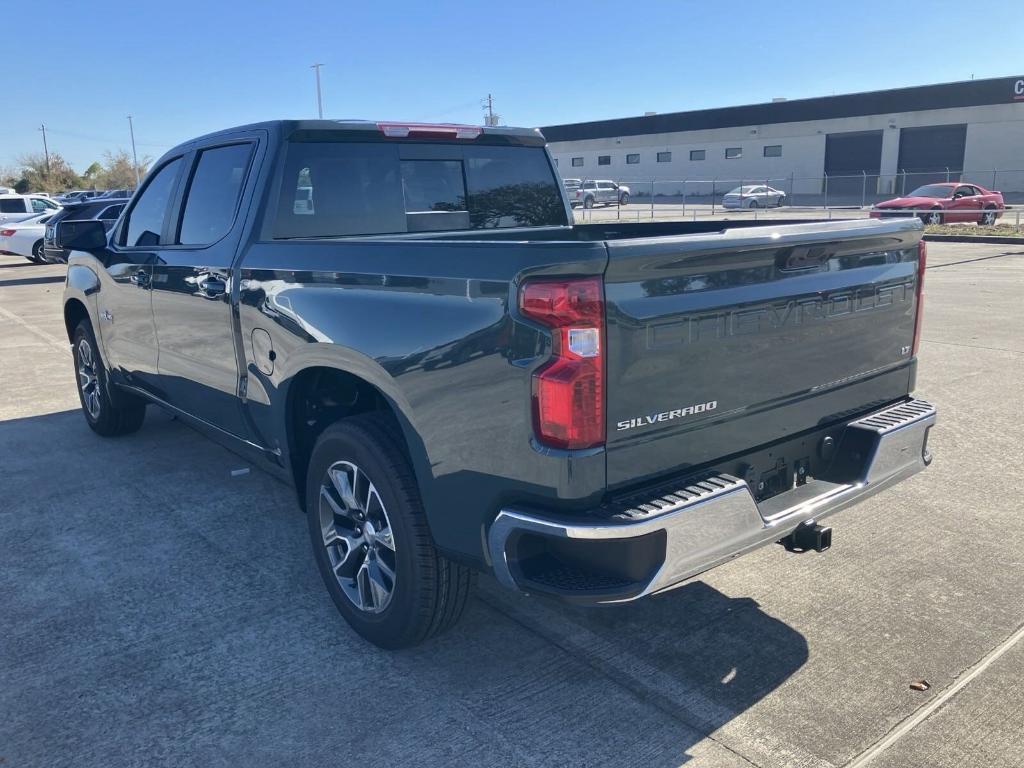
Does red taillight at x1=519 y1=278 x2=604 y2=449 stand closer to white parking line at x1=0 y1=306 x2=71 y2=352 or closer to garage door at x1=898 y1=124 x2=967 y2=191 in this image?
white parking line at x1=0 y1=306 x2=71 y2=352

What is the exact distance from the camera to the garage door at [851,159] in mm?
50938

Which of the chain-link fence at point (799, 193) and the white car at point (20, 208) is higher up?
the white car at point (20, 208)

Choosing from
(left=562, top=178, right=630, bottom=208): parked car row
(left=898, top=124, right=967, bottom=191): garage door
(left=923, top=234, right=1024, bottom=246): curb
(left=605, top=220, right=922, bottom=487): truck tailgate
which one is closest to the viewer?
(left=605, top=220, right=922, bottom=487): truck tailgate

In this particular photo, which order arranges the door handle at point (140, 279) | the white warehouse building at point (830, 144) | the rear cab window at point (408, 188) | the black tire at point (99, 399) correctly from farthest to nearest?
the white warehouse building at point (830, 144), the black tire at point (99, 399), the door handle at point (140, 279), the rear cab window at point (408, 188)

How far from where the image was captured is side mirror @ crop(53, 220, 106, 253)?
5.45 meters

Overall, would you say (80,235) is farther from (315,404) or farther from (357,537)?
(357,537)

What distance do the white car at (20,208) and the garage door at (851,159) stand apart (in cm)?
4026

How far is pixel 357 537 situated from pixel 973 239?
2464 cm

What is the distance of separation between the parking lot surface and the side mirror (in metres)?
1.58

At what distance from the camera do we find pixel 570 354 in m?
2.54

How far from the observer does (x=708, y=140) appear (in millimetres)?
58531

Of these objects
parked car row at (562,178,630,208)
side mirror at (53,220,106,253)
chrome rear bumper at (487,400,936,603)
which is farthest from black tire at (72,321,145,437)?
parked car row at (562,178,630,208)

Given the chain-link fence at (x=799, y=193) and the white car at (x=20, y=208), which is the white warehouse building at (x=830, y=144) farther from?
the white car at (x=20, y=208)

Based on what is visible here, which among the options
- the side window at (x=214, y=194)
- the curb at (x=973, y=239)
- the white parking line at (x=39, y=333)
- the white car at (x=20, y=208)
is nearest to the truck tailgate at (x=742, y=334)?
the side window at (x=214, y=194)
